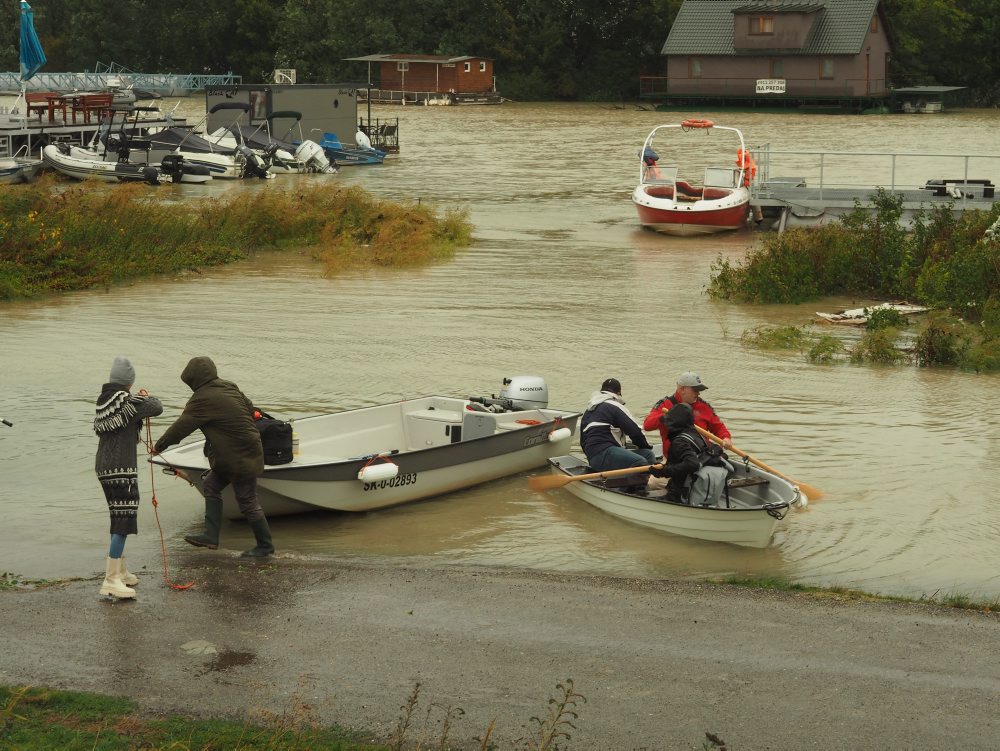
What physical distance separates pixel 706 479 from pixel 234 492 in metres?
3.97

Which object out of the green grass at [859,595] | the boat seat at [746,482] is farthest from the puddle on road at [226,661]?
the boat seat at [746,482]

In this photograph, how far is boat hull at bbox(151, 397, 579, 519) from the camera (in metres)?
11.7

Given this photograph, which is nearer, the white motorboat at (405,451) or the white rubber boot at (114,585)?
the white rubber boot at (114,585)

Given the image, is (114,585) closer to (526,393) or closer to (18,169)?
(526,393)

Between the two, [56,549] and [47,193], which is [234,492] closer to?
[56,549]

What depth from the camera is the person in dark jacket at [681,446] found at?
1174 cm

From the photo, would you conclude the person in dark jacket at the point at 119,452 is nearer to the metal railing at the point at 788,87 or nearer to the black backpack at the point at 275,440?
the black backpack at the point at 275,440

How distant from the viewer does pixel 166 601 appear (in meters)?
9.38

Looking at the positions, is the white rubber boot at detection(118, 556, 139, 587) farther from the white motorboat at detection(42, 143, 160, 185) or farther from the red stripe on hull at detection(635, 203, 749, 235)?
the white motorboat at detection(42, 143, 160, 185)

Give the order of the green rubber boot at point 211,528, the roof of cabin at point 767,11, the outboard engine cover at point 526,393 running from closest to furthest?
the green rubber boot at point 211,528 < the outboard engine cover at point 526,393 < the roof of cabin at point 767,11

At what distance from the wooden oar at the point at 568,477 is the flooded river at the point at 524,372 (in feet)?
0.60

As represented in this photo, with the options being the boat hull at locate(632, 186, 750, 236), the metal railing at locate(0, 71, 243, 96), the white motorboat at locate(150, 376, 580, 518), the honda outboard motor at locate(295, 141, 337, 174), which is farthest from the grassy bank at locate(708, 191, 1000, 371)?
the metal railing at locate(0, 71, 243, 96)

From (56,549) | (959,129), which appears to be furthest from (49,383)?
(959,129)

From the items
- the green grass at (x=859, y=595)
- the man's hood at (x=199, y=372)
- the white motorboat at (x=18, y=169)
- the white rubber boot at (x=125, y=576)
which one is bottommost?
the green grass at (x=859, y=595)
